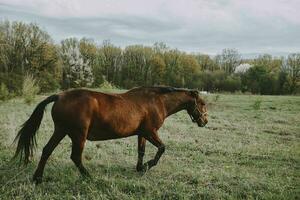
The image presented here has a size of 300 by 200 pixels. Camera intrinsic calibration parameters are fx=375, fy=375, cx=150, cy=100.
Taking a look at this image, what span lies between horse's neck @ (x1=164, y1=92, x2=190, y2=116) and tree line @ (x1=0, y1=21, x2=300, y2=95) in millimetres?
31217

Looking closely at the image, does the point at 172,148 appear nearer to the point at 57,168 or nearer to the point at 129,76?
the point at 57,168

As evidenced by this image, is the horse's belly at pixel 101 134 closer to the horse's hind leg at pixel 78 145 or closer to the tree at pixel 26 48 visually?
the horse's hind leg at pixel 78 145

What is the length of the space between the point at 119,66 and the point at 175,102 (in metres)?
70.1

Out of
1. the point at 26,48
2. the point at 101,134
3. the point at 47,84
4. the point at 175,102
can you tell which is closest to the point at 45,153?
the point at 101,134

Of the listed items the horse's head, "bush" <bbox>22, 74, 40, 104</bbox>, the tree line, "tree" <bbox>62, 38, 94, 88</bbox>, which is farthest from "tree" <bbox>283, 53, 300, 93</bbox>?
the horse's head

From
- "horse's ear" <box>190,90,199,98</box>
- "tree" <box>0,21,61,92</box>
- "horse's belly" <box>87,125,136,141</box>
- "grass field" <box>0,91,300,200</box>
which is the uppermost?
"tree" <box>0,21,61,92</box>

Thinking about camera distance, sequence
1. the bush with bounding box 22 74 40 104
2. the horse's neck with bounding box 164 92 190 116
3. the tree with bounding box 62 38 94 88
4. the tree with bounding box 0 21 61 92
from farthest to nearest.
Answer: the tree with bounding box 62 38 94 88, the tree with bounding box 0 21 61 92, the bush with bounding box 22 74 40 104, the horse's neck with bounding box 164 92 190 116

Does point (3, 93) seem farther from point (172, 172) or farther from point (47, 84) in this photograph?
point (172, 172)

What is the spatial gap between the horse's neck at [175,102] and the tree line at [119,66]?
31217 mm

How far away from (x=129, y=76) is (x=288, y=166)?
6781cm

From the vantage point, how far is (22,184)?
22.6 ft

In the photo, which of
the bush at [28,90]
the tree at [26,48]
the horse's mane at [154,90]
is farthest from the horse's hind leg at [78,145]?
the tree at [26,48]

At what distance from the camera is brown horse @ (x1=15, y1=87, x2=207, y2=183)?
695cm

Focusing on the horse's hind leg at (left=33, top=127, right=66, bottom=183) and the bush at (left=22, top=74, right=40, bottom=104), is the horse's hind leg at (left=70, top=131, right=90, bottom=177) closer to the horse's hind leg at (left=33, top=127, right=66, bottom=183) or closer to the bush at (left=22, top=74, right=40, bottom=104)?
the horse's hind leg at (left=33, top=127, right=66, bottom=183)
